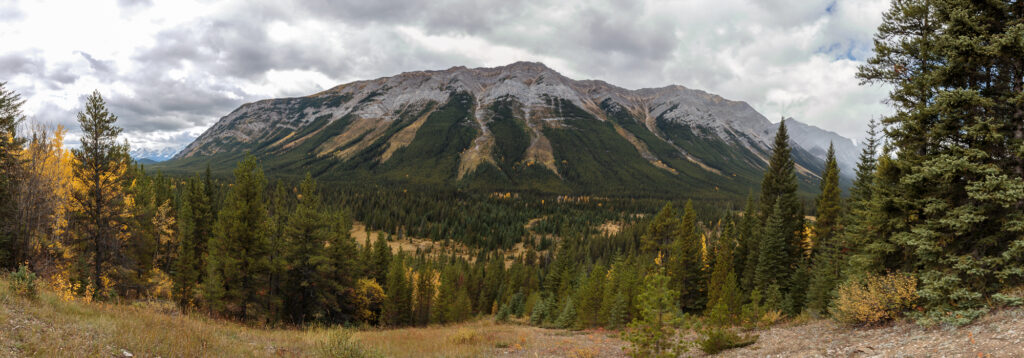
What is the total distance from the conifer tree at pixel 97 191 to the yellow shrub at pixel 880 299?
129ft

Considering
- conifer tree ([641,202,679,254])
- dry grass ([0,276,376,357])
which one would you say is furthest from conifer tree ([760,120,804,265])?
dry grass ([0,276,376,357])

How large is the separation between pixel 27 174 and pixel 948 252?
53735 mm

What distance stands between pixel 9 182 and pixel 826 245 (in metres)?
65.5

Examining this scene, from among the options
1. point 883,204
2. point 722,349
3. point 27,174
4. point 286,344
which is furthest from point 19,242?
point 883,204

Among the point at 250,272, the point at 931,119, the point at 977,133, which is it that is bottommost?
the point at 250,272

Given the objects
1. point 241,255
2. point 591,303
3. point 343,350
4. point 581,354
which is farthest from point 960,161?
point 241,255

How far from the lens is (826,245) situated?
31.2 m

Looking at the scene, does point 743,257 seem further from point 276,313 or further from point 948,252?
point 276,313

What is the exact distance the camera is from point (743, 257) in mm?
37750

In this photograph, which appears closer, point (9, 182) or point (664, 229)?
point (9, 182)

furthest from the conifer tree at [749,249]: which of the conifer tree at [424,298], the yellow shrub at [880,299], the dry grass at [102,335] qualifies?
the conifer tree at [424,298]

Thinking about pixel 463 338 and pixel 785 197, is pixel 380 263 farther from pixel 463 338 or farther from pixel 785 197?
pixel 785 197

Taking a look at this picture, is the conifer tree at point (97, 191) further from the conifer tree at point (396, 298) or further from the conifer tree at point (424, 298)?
the conifer tree at point (424, 298)

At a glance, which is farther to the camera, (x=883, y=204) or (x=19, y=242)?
(x=19, y=242)
